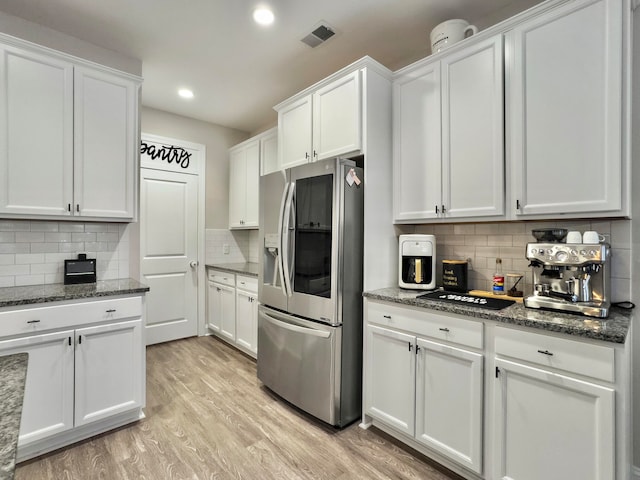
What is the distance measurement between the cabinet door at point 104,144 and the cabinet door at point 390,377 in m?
2.13

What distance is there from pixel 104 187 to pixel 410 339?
2.43 meters

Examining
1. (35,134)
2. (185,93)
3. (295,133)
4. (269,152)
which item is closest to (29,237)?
(35,134)

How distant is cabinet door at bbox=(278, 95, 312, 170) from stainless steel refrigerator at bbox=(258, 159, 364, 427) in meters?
0.30

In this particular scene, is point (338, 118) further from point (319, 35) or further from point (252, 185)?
point (252, 185)

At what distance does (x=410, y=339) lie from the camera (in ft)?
6.51

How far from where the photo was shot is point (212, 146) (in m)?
4.45

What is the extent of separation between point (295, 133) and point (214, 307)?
243 centimetres

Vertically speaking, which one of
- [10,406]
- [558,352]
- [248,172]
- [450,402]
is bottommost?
[450,402]

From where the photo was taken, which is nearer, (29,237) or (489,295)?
(489,295)

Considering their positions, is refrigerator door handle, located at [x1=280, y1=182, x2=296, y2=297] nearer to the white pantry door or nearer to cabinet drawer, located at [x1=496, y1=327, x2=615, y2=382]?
cabinet drawer, located at [x1=496, y1=327, x2=615, y2=382]

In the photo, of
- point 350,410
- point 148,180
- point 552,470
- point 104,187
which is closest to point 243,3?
point 104,187

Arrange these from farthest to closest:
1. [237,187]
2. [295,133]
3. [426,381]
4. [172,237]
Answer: [237,187] → [172,237] → [295,133] → [426,381]

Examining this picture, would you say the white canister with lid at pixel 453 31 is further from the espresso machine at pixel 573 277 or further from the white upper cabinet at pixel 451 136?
the espresso machine at pixel 573 277

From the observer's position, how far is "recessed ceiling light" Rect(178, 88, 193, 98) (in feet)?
11.4
